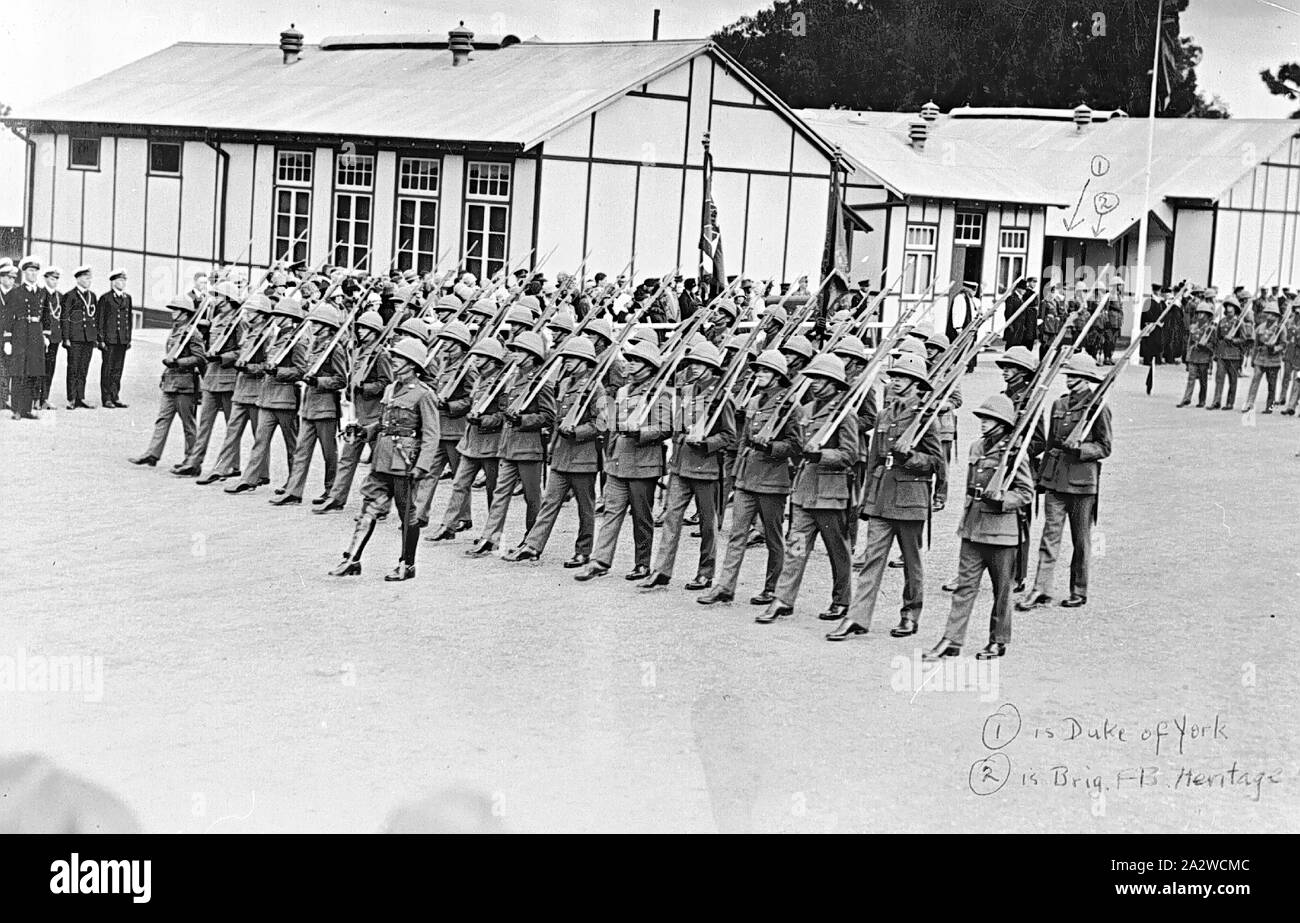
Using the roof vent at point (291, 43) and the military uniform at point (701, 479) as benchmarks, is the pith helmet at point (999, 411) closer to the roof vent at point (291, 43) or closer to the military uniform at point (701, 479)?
the military uniform at point (701, 479)

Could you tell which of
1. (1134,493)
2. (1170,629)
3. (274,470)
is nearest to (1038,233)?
(1134,493)

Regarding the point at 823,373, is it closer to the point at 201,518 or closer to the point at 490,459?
the point at 490,459

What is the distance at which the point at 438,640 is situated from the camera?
10.3 m

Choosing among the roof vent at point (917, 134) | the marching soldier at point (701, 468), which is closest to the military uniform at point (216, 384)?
the marching soldier at point (701, 468)

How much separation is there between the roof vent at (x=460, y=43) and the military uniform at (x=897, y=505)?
2047 cm

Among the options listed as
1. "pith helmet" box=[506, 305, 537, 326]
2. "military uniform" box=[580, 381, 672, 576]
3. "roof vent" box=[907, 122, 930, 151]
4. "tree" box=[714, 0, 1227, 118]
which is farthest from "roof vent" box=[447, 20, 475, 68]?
"military uniform" box=[580, 381, 672, 576]

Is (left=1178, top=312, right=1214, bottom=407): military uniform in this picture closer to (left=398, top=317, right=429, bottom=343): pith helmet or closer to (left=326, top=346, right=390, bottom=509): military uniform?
(left=326, top=346, right=390, bottom=509): military uniform

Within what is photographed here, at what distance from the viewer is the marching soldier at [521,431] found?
12961mm

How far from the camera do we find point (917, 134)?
3728cm

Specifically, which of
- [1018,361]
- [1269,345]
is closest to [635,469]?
[1018,361]

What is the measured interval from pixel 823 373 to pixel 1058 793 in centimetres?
389

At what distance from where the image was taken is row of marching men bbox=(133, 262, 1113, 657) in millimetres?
10906

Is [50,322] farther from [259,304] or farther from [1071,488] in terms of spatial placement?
[1071,488]

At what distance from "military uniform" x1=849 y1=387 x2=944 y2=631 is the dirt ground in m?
0.34
